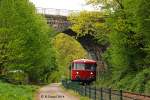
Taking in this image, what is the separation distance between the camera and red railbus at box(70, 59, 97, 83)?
5428cm

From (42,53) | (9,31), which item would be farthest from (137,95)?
(42,53)

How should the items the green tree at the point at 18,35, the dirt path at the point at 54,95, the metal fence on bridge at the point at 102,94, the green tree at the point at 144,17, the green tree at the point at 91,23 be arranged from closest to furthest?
the metal fence on bridge at the point at 102,94
the green tree at the point at 144,17
the dirt path at the point at 54,95
the green tree at the point at 18,35
the green tree at the point at 91,23

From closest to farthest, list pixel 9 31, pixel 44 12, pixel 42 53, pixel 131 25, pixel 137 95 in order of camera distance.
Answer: pixel 137 95 < pixel 131 25 < pixel 9 31 < pixel 42 53 < pixel 44 12

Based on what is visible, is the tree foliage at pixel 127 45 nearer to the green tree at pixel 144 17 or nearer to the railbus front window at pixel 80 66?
the green tree at pixel 144 17

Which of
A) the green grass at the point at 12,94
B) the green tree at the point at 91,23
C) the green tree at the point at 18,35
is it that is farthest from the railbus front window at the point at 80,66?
the green grass at the point at 12,94

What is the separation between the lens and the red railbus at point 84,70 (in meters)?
54.3

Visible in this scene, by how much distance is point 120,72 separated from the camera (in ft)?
136

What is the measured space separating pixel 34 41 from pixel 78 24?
6705 millimetres

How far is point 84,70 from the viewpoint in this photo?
54.4 m

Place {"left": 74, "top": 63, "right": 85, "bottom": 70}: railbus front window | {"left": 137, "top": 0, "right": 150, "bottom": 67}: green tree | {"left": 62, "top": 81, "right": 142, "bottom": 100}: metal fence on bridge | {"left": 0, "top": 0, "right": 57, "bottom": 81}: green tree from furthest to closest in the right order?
{"left": 74, "top": 63, "right": 85, "bottom": 70}: railbus front window, {"left": 0, "top": 0, "right": 57, "bottom": 81}: green tree, {"left": 137, "top": 0, "right": 150, "bottom": 67}: green tree, {"left": 62, "top": 81, "right": 142, "bottom": 100}: metal fence on bridge

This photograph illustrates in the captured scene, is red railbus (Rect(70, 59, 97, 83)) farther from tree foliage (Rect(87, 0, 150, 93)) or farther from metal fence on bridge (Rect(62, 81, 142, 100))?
metal fence on bridge (Rect(62, 81, 142, 100))

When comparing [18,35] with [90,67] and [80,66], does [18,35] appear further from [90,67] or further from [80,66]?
[90,67]

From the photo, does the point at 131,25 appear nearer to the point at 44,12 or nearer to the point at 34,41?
the point at 34,41

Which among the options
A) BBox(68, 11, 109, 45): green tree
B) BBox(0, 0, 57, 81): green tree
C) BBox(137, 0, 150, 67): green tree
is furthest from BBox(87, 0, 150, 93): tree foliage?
BBox(0, 0, 57, 81): green tree
